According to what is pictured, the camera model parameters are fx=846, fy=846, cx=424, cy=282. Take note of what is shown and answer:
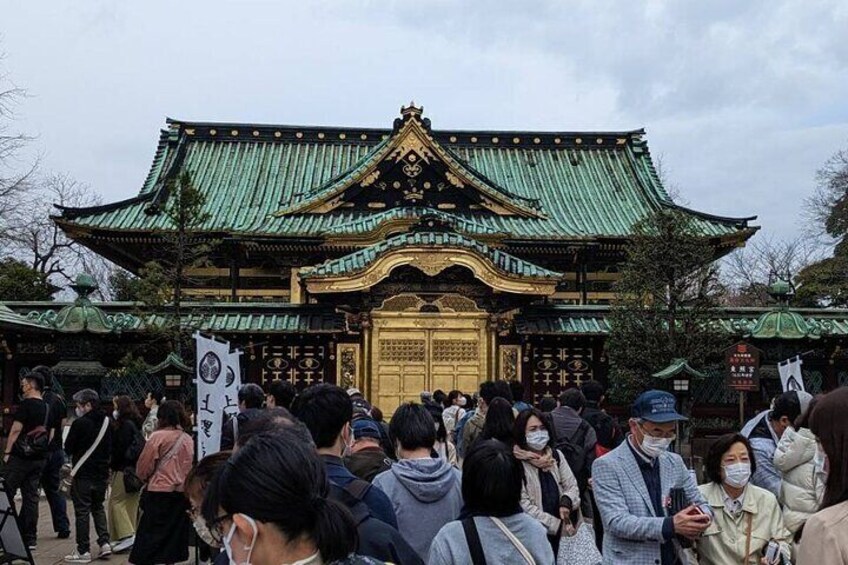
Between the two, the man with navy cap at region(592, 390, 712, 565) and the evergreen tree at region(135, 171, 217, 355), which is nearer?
the man with navy cap at region(592, 390, 712, 565)

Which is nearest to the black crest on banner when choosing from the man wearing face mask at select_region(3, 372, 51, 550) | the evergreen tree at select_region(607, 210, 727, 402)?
the man wearing face mask at select_region(3, 372, 51, 550)

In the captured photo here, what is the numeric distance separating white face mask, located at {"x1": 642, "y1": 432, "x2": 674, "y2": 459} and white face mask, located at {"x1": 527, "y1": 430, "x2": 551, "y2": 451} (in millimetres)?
913

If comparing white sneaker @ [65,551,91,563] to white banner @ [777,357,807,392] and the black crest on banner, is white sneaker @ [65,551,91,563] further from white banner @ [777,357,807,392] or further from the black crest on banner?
white banner @ [777,357,807,392]

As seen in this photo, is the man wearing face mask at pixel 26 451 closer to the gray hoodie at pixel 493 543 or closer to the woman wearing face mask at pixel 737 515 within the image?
the gray hoodie at pixel 493 543

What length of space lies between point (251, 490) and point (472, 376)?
1556cm

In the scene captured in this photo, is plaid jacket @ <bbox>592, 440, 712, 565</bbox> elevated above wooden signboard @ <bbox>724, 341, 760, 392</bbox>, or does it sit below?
below

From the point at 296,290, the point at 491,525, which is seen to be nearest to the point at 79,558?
the point at 491,525

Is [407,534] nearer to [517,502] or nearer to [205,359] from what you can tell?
[517,502]

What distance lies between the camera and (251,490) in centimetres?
213

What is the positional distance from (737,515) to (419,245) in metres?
12.6

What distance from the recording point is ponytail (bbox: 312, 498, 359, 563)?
214cm

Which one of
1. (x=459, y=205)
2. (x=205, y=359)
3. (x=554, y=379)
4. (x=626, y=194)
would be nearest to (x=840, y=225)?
(x=626, y=194)

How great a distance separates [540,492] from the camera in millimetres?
5355

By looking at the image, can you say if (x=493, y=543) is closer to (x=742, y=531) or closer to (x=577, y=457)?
(x=742, y=531)
